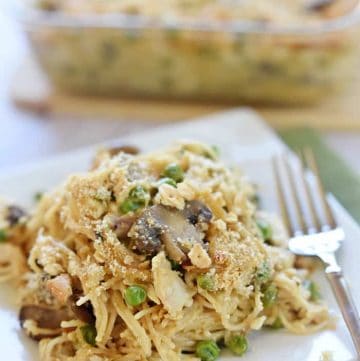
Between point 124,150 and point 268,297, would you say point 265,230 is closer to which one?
point 268,297

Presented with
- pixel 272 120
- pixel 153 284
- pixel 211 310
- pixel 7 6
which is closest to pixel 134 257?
pixel 153 284

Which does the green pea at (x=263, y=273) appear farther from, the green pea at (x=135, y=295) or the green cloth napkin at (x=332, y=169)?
the green cloth napkin at (x=332, y=169)

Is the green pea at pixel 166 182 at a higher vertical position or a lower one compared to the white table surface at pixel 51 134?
lower

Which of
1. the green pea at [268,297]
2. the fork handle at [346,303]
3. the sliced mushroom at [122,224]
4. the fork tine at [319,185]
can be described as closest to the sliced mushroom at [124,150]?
the sliced mushroom at [122,224]

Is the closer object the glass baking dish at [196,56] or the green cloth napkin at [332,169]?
the green cloth napkin at [332,169]

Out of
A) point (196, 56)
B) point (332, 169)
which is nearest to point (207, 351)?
point (332, 169)

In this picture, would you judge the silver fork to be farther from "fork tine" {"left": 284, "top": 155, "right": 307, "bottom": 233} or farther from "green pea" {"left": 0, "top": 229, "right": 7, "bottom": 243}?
"green pea" {"left": 0, "top": 229, "right": 7, "bottom": 243}

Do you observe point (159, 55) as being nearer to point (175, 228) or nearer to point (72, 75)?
point (72, 75)
